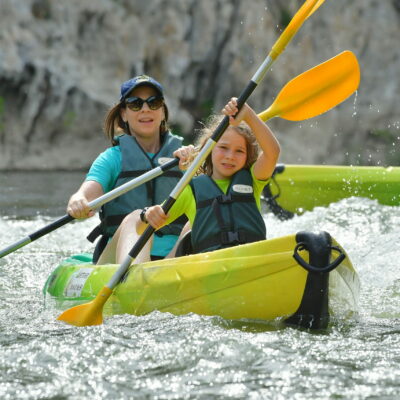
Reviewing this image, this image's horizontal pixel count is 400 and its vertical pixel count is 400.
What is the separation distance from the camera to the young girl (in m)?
3.17

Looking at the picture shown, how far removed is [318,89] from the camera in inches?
139

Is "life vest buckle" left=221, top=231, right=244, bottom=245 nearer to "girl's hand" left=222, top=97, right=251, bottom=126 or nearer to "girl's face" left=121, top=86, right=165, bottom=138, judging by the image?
"girl's hand" left=222, top=97, right=251, bottom=126

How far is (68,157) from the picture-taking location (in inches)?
557

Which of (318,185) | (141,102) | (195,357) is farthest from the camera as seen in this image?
(318,185)

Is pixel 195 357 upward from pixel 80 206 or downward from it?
downward

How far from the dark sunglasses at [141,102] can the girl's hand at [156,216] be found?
87 cm

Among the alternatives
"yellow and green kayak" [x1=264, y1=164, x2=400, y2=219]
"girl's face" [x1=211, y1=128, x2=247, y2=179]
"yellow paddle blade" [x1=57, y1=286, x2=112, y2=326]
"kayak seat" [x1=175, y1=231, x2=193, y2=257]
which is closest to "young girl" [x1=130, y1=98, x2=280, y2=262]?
"girl's face" [x1=211, y1=128, x2=247, y2=179]

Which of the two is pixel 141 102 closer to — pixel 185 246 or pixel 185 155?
pixel 185 155

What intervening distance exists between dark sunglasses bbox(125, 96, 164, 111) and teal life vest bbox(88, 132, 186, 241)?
A: 15 cm

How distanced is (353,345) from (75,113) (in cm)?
1184

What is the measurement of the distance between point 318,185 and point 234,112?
13.4 ft

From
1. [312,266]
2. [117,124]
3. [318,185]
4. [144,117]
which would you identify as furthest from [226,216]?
[318,185]

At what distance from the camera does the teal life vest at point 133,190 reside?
388cm

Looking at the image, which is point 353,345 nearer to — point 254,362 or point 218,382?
point 254,362
